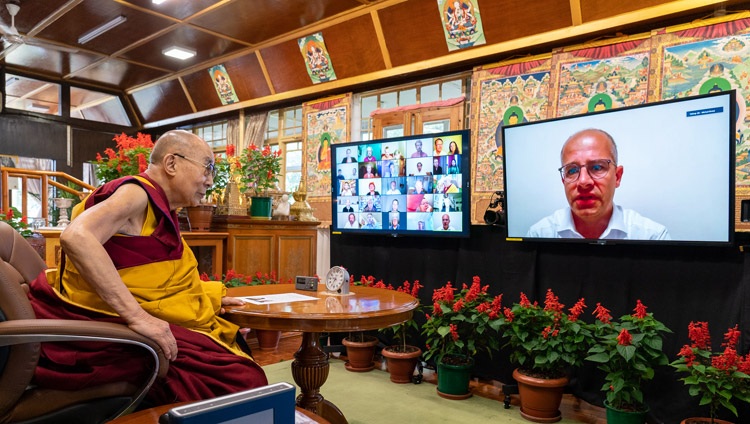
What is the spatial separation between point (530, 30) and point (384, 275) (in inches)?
93.8

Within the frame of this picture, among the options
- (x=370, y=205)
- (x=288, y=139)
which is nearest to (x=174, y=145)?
(x=370, y=205)

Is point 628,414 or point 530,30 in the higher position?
point 530,30

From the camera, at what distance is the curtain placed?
22.4 ft

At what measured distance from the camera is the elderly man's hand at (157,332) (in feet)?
4.39

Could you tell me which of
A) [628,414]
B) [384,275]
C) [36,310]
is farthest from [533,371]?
[36,310]

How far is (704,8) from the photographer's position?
330 centimetres

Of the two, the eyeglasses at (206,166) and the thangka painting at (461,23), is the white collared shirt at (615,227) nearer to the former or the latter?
the thangka painting at (461,23)

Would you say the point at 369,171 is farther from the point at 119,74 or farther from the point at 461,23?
the point at 119,74

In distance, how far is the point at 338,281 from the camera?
7.66 feet

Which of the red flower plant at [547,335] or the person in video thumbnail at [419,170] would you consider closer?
the red flower plant at [547,335]

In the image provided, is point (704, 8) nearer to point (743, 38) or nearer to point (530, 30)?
point (743, 38)

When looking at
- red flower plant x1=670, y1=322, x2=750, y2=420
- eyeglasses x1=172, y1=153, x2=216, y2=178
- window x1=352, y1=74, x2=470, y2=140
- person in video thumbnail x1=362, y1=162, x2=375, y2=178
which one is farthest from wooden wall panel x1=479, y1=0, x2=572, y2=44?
eyeglasses x1=172, y1=153, x2=216, y2=178

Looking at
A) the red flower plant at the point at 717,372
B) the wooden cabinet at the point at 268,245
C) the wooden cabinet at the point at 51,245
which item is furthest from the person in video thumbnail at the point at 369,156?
the wooden cabinet at the point at 51,245

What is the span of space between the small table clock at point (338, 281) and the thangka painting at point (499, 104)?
2372 mm
